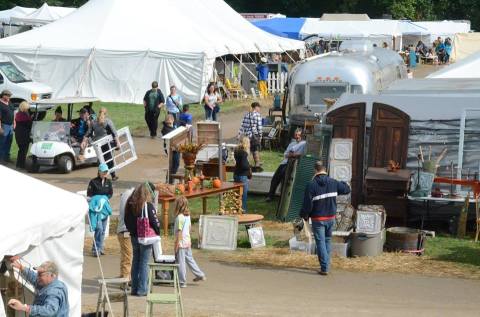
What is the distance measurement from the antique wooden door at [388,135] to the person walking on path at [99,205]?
17.0ft

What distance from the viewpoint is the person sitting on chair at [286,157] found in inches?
770

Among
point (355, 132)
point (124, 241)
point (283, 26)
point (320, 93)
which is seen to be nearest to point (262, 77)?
point (320, 93)

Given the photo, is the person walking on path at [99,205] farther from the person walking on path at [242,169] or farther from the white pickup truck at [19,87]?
the white pickup truck at [19,87]

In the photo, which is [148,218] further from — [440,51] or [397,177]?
[440,51]

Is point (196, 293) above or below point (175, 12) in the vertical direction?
below

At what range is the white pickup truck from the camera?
32.8 meters

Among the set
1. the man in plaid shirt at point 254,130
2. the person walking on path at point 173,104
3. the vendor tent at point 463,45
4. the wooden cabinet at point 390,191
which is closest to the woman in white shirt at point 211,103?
the person walking on path at point 173,104

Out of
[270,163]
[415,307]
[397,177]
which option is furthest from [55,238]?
[270,163]

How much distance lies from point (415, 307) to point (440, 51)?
5237cm

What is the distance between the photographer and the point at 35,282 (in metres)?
10.7

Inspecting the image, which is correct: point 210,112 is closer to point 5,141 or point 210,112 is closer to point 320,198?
point 5,141

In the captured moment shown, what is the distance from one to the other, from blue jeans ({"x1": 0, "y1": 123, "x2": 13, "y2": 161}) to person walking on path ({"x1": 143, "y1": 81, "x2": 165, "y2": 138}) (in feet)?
16.4

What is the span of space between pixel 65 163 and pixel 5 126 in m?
1.93

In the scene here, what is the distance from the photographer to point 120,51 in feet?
119
